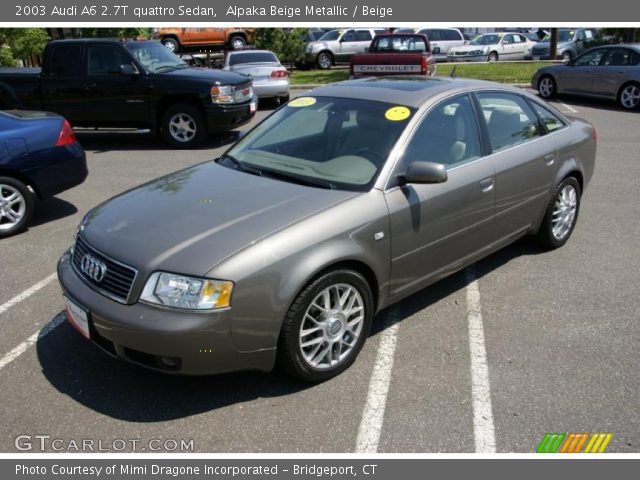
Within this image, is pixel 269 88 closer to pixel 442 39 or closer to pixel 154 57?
pixel 154 57

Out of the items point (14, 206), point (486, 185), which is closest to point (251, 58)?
point (14, 206)

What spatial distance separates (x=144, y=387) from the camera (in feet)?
11.5

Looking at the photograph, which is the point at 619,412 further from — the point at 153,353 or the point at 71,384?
the point at 71,384

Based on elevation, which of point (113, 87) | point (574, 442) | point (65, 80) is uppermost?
point (65, 80)

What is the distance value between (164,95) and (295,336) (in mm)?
7872

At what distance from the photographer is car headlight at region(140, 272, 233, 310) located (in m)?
3.00

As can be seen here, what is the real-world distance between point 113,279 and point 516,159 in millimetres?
3104

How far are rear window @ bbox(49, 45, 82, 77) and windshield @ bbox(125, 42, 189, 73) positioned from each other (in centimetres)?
91

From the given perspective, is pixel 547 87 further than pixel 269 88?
Yes

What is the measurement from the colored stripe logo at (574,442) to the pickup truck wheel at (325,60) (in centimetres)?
2275

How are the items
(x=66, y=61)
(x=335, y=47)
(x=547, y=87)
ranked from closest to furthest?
(x=66, y=61)
(x=547, y=87)
(x=335, y=47)

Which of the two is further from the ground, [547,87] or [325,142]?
[325,142]

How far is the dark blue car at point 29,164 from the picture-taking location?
5.96 m

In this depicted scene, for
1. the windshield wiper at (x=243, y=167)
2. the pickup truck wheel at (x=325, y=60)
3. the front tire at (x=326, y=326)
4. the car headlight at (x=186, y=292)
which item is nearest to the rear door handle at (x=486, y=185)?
the front tire at (x=326, y=326)
